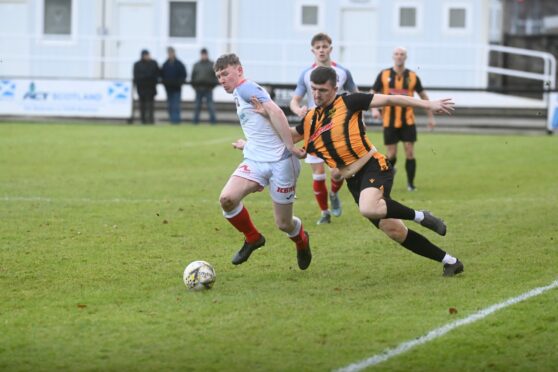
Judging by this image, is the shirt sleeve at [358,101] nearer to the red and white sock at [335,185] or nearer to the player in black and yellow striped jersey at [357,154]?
the player in black and yellow striped jersey at [357,154]

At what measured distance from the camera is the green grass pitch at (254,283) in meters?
7.15

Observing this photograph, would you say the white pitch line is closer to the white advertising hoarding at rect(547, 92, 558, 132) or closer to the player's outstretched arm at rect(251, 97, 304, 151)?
the player's outstretched arm at rect(251, 97, 304, 151)

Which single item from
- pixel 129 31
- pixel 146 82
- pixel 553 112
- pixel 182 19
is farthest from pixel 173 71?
pixel 553 112

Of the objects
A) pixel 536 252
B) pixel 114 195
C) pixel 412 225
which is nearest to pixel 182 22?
pixel 114 195

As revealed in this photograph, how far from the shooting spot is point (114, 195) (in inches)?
634

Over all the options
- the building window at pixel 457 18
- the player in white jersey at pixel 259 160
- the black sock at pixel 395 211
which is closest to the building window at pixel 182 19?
the building window at pixel 457 18

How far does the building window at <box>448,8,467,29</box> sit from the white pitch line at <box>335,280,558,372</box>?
1054 inches

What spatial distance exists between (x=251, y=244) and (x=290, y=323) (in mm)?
2223

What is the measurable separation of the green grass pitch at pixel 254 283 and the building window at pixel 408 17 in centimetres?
1734

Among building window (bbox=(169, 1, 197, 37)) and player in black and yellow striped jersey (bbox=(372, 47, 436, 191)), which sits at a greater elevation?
building window (bbox=(169, 1, 197, 37))

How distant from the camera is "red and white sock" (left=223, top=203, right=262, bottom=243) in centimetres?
989

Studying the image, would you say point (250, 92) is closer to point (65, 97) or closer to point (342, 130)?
point (342, 130)

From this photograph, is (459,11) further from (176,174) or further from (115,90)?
(176,174)

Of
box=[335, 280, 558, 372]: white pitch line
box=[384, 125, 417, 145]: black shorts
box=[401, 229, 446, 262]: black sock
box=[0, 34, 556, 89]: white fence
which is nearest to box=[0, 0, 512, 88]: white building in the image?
box=[0, 34, 556, 89]: white fence
